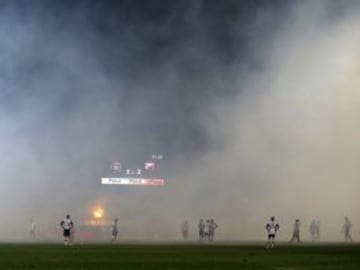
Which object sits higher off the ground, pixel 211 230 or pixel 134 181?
pixel 134 181

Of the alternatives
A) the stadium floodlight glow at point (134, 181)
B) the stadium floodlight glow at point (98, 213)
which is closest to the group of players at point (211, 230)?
the stadium floodlight glow at point (98, 213)

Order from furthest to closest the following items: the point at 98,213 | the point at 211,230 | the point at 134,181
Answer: the point at 134,181, the point at 98,213, the point at 211,230

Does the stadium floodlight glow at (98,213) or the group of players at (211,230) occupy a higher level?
the stadium floodlight glow at (98,213)

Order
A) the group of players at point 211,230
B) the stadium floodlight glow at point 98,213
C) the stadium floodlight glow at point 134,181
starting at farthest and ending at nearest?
the stadium floodlight glow at point 134,181, the stadium floodlight glow at point 98,213, the group of players at point 211,230

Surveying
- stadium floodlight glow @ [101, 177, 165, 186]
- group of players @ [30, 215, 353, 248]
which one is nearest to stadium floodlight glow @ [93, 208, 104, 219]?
stadium floodlight glow @ [101, 177, 165, 186]

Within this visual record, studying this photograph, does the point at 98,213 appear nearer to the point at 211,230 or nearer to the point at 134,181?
the point at 134,181

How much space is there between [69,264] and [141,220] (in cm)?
7450

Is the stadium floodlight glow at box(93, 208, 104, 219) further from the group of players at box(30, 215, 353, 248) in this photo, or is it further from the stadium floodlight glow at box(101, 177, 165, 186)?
the group of players at box(30, 215, 353, 248)

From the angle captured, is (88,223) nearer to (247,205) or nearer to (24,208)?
(24,208)

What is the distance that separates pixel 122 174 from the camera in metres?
114

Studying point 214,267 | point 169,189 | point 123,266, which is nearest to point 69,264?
point 123,266

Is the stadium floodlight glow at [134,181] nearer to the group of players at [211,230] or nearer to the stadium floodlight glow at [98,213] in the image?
the stadium floodlight glow at [98,213]

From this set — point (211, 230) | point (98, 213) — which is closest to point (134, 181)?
point (98, 213)

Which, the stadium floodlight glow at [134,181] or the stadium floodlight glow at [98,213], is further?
the stadium floodlight glow at [134,181]
